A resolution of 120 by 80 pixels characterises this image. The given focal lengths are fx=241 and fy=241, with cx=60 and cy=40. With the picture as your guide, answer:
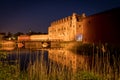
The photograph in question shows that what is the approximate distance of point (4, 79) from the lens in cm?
646

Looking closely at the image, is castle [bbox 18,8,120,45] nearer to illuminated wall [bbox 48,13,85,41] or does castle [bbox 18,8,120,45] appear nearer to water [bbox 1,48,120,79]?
illuminated wall [bbox 48,13,85,41]

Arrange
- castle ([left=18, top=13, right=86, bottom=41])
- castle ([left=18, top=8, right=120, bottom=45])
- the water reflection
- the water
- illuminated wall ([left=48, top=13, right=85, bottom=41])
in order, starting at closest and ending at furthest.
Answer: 1. the water
2. the water reflection
3. castle ([left=18, top=8, right=120, bottom=45])
4. castle ([left=18, top=13, right=86, bottom=41])
5. illuminated wall ([left=48, top=13, right=85, bottom=41])

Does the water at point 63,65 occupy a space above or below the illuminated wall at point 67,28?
below

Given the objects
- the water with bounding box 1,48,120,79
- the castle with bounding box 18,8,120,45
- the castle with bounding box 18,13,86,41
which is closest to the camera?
the water with bounding box 1,48,120,79

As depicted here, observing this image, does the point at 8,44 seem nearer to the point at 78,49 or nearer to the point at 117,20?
the point at 78,49

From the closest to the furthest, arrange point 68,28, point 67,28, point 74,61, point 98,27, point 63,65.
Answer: point 63,65 → point 74,61 → point 98,27 → point 68,28 → point 67,28

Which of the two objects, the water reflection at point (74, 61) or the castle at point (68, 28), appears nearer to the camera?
the water reflection at point (74, 61)

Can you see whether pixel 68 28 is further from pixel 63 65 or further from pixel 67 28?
pixel 63 65

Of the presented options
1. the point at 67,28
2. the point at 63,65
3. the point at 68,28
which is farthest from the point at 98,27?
the point at 67,28

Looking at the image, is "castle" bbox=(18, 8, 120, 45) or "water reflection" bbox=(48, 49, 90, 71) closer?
"water reflection" bbox=(48, 49, 90, 71)

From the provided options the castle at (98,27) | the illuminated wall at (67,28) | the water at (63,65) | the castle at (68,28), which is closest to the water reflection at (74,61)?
the water at (63,65)

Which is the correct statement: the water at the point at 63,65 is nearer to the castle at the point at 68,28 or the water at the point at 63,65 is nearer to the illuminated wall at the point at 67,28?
the castle at the point at 68,28

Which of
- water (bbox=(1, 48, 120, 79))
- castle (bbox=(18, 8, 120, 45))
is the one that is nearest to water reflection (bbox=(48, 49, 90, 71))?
water (bbox=(1, 48, 120, 79))

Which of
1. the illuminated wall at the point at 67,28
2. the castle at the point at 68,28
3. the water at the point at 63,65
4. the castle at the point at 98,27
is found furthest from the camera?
the illuminated wall at the point at 67,28
